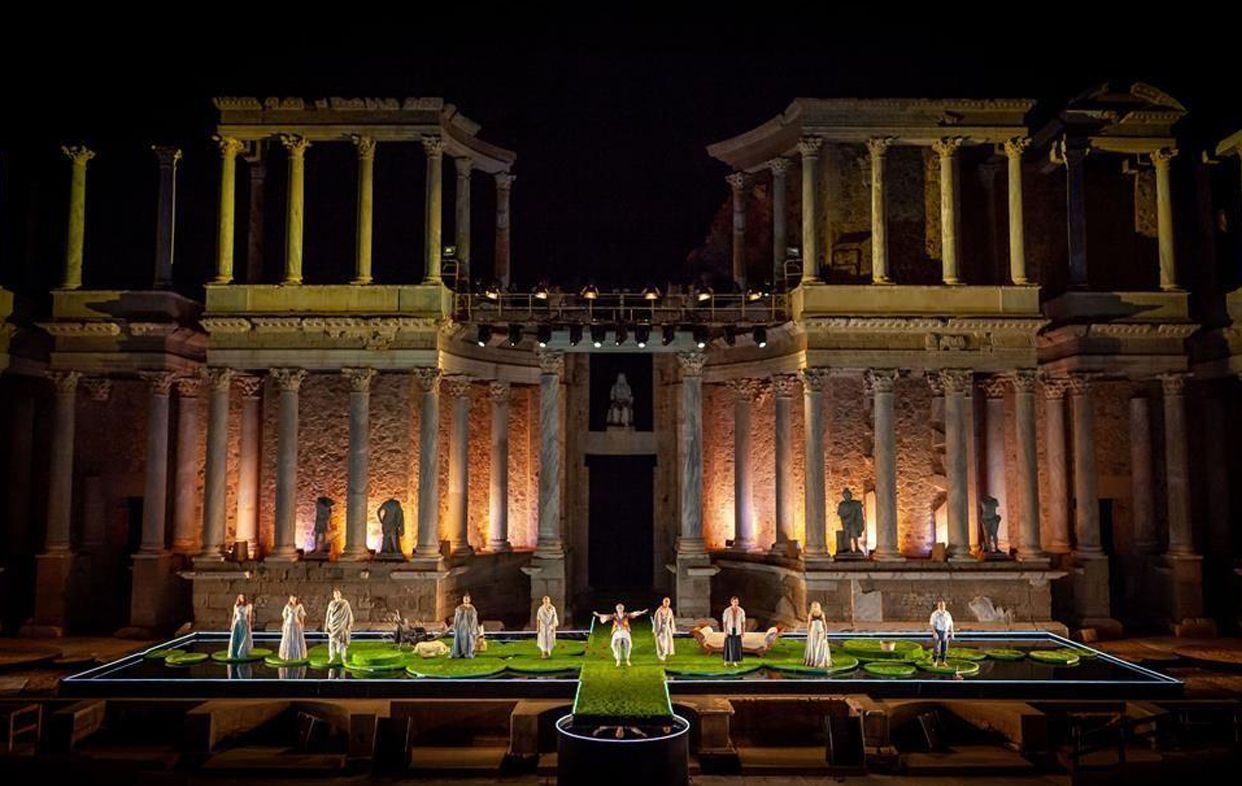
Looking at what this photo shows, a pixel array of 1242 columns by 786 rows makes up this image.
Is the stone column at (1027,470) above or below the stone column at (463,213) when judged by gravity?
below

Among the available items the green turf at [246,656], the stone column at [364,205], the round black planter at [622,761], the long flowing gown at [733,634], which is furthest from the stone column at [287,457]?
the round black planter at [622,761]

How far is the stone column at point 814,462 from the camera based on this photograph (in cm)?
2656

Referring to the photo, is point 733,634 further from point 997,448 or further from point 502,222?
point 502,222

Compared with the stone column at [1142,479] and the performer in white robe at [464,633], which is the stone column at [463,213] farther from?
the stone column at [1142,479]

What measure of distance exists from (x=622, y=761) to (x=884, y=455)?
49.4 ft

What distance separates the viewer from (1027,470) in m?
26.9

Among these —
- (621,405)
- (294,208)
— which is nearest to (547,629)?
(621,405)

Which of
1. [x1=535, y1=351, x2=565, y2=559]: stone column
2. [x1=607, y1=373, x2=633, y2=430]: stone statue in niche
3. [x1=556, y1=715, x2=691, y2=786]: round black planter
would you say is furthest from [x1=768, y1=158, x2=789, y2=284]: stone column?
[x1=556, y1=715, x2=691, y2=786]: round black planter

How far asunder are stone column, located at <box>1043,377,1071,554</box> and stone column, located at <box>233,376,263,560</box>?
22263 millimetres

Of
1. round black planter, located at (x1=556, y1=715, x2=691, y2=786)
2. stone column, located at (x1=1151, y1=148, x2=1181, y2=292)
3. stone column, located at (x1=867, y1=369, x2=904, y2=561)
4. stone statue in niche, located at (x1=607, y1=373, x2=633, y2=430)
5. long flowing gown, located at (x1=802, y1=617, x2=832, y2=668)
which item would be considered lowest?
round black planter, located at (x1=556, y1=715, x2=691, y2=786)

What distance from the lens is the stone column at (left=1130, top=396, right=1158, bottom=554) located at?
28.4 meters

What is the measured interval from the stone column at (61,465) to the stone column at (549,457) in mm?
12853

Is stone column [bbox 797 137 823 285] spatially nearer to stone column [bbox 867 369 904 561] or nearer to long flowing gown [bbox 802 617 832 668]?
stone column [bbox 867 369 904 561]

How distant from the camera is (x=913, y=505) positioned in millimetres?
28453
